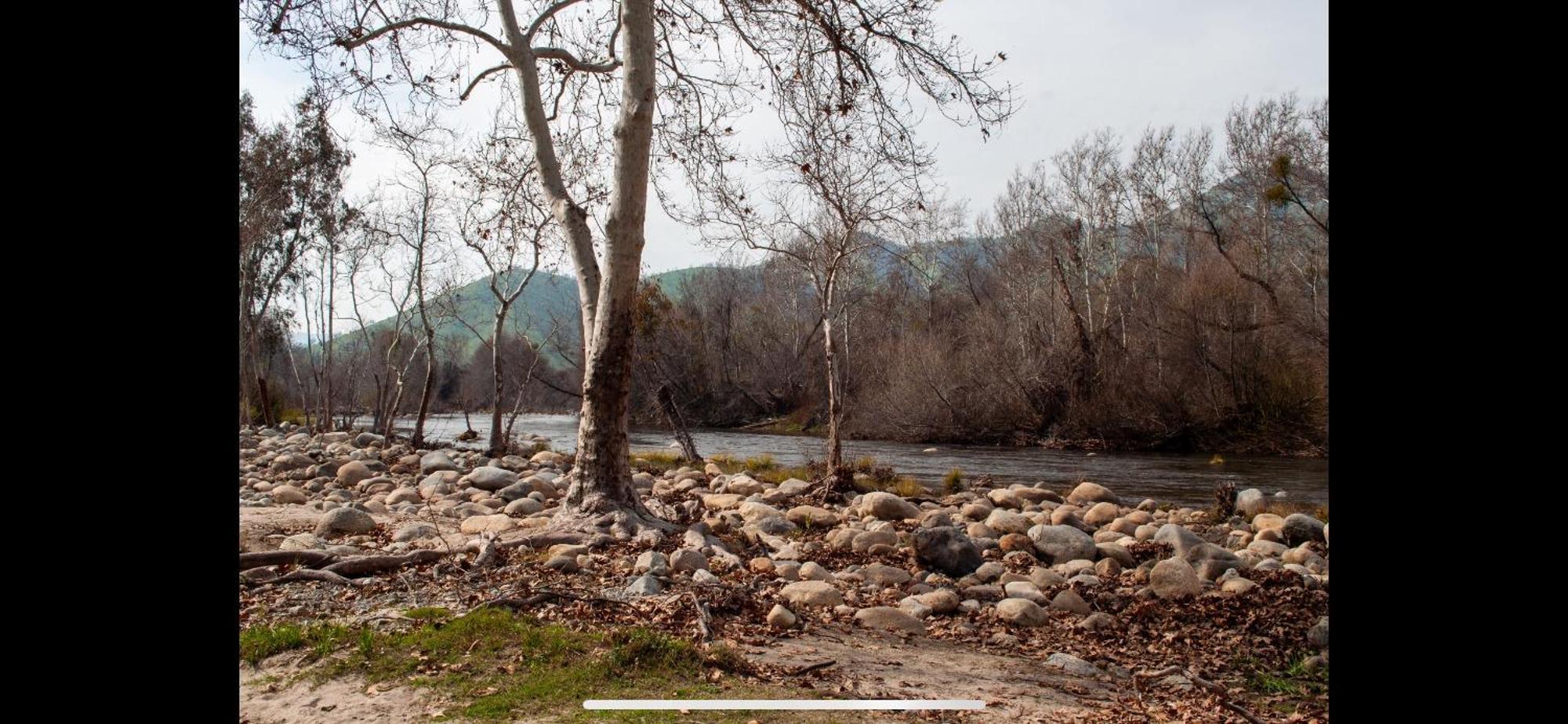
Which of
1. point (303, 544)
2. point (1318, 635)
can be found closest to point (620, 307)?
point (303, 544)

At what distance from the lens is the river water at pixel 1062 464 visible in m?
13.8

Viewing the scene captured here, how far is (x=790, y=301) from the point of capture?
97.5 feet

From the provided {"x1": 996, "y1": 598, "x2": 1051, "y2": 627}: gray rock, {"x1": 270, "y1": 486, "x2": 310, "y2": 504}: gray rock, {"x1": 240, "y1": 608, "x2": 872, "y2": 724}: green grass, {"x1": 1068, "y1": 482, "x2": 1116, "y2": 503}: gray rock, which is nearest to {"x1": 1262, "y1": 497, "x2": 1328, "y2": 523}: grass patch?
{"x1": 1068, "y1": 482, "x2": 1116, "y2": 503}: gray rock

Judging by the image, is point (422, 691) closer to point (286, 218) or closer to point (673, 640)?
point (673, 640)

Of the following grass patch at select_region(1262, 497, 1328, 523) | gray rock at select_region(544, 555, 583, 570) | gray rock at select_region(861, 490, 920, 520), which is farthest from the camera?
grass patch at select_region(1262, 497, 1328, 523)

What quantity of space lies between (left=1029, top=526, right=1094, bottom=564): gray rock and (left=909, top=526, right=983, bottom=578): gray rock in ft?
3.37

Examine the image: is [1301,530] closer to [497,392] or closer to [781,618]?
[781,618]

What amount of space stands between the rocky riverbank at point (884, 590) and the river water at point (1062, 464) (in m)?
5.01

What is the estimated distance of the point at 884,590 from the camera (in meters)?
5.56

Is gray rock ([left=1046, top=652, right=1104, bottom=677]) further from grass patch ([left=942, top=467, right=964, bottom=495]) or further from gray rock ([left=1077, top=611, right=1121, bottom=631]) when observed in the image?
grass patch ([left=942, top=467, right=964, bottom=495])

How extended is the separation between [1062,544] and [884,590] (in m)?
2.24

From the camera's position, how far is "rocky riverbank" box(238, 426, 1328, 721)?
3648 mm
